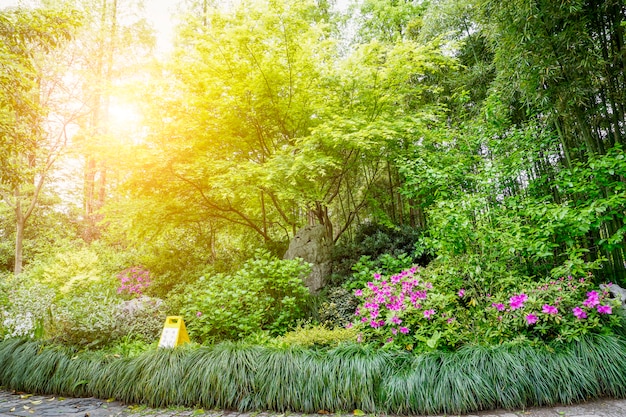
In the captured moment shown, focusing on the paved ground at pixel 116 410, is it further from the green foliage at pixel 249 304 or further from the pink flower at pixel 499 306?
the green foliage at pixel 249 304

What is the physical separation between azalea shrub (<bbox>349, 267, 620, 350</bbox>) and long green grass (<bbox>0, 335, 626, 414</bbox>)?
0.18 metres

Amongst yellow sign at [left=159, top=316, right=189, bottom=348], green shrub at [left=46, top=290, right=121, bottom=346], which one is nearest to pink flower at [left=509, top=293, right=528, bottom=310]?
yellow sign at [left=159, top=316, right=189, bottom=348]

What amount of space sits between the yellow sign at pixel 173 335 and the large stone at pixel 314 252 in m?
2.25

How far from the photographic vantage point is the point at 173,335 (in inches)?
128

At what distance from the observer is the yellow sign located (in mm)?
3201

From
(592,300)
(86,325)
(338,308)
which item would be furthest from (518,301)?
(86,325)

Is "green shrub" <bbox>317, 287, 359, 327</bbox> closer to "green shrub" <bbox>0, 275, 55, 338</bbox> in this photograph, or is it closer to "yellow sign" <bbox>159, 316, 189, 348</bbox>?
"yellow sign" <bbox>159, 316, 189, 348</bbox>

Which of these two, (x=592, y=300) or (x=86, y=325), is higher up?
(x=592, y=300)

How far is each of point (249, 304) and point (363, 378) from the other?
178 cm

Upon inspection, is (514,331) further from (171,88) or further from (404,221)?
(171,88)

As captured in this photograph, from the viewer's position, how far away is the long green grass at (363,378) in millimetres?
2363

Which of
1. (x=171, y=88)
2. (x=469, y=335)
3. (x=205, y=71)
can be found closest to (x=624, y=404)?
(x=469, y=335)

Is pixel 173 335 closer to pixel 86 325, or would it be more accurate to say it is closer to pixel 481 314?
pixel 86 325

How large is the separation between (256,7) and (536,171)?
458 centimetres
